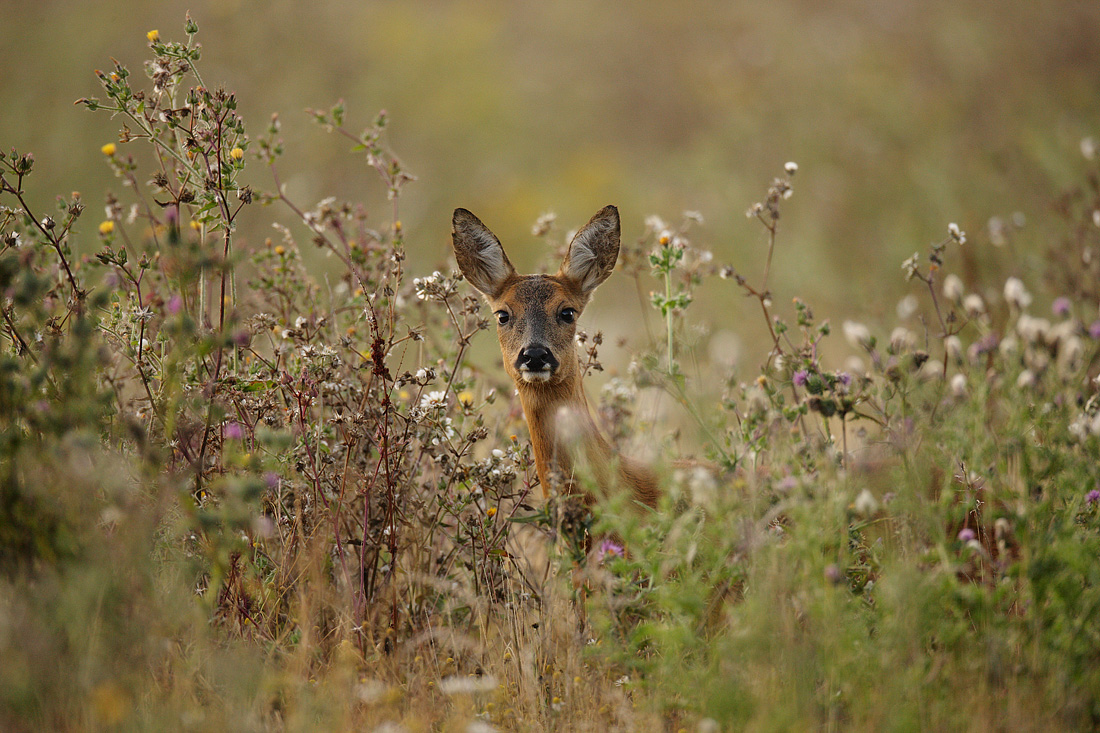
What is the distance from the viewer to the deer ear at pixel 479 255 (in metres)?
5.38

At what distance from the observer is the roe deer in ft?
15.3

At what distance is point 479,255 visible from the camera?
549 cm

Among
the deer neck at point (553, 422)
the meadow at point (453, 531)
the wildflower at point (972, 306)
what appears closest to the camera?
the meadow at point (453, 531)

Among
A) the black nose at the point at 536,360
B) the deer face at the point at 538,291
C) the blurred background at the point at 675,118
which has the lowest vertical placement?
the black nose at the point at 536,360

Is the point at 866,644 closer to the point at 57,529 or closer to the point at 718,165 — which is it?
the point at 57,529

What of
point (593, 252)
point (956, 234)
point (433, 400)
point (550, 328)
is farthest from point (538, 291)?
point (956, 234)

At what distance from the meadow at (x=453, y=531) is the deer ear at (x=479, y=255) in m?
0.47

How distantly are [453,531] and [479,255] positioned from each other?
1673mm

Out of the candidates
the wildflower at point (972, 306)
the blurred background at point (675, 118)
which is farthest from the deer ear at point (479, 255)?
the wildflower at point (972, 306)

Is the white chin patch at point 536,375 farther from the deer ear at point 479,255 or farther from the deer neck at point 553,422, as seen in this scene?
the deer ear at point 479,255

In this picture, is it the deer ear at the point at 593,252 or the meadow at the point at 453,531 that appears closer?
the meadow at the point at 453,531

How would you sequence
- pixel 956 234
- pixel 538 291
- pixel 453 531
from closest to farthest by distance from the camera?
pixel 956 234, pixel 453 531, pixel 538 291

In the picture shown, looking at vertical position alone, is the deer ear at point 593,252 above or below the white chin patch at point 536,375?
above

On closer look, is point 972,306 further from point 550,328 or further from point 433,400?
point 550,328
